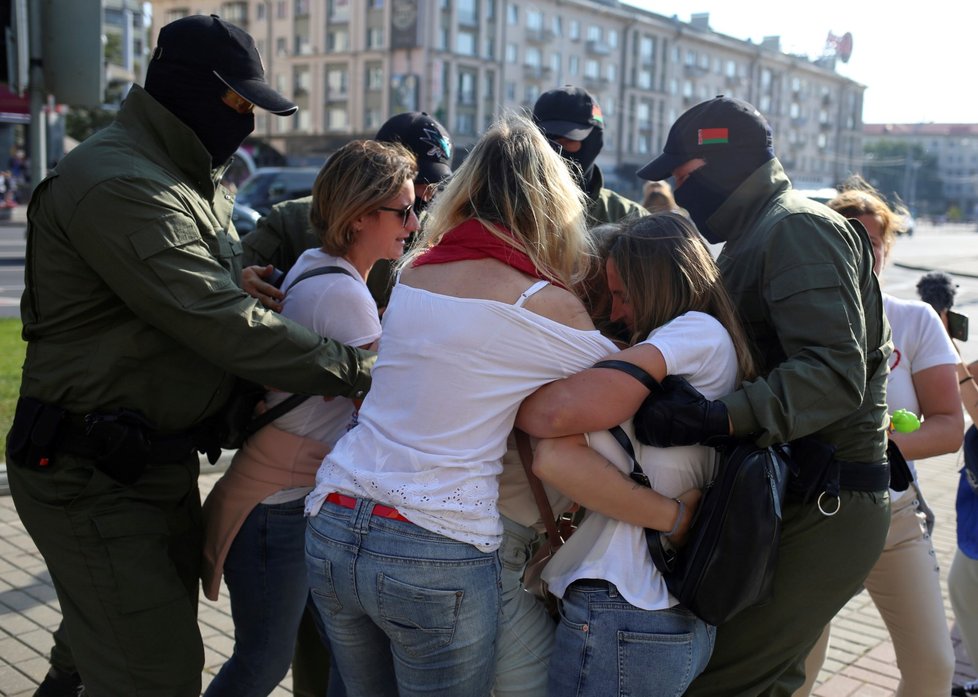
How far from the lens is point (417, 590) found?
2.07 m

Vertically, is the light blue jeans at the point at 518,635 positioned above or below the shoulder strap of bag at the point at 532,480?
below

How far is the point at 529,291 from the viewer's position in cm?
213

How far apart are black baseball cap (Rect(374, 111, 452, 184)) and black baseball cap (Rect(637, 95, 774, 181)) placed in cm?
130

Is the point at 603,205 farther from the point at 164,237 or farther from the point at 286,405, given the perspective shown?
the point at 164,237

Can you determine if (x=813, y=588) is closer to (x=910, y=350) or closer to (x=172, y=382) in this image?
(x=910, y=350)

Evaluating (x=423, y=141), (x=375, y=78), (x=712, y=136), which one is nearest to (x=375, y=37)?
(x=375, y=78)

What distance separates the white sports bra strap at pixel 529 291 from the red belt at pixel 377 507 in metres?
0.51

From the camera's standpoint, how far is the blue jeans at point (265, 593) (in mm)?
2891

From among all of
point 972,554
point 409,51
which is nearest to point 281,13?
point 409,51

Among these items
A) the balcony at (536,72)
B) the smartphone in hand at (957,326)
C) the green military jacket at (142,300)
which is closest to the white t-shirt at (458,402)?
the green military jacket at (142,300)

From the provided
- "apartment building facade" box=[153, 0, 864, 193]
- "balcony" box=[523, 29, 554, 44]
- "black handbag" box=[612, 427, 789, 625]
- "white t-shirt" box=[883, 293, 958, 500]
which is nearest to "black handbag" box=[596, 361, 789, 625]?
"black handbag" box=[612, 427, 789, 625]

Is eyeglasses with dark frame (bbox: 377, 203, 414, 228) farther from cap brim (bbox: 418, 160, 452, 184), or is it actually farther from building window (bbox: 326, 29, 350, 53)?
building window (bbox: 326, 29, 350, 53)

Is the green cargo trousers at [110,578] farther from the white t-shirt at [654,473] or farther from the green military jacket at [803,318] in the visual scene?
the green military jacket at [803,318]

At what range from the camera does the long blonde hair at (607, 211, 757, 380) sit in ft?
7.55
